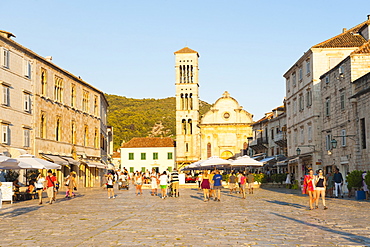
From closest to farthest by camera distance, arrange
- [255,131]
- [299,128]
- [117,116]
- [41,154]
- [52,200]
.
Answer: [52,200]
[41,154]
[299,128]
[255,131]
[117,116]

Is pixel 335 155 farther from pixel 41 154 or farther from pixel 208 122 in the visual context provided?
pixel 208 122

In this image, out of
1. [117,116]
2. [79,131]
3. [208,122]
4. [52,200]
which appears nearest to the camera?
[52,200]

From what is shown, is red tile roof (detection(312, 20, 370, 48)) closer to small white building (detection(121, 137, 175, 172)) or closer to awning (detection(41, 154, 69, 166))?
awning (detection(41, 154, 69, 166))

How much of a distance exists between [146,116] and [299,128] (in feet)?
331

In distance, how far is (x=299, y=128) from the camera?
149ft

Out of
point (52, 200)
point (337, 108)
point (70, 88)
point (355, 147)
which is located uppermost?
point (70, 88)

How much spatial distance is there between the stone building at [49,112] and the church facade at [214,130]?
1295 inches

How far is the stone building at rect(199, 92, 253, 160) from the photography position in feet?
283

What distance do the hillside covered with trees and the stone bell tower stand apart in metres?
27.8

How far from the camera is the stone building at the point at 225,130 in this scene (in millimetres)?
86194

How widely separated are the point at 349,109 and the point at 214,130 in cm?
5457

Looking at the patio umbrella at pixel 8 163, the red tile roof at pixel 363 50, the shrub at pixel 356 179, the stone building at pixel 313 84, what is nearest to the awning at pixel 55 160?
the patio umbrella at pixel 8 163

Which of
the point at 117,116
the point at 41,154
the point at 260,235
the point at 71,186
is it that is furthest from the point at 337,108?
the point at 117,116

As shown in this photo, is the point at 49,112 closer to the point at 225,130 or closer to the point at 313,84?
the point at 313,84
